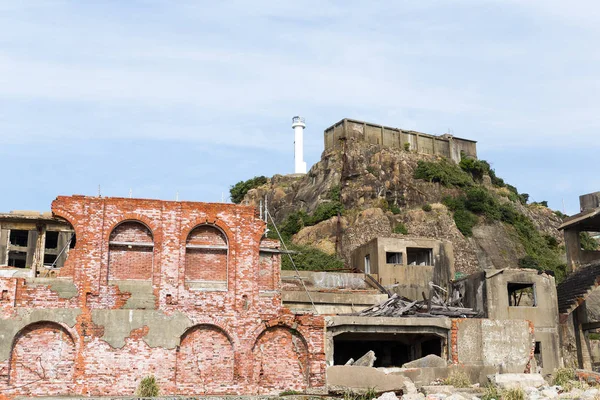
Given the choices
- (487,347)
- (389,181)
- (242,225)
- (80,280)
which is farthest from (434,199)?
(80,280)

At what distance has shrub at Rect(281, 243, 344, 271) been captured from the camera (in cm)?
4959

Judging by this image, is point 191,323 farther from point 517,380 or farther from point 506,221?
point 506,221

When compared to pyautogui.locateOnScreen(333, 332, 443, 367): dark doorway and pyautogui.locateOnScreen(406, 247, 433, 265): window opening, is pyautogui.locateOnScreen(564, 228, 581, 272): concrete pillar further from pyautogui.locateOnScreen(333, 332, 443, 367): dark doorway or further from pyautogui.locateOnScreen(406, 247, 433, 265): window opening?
pyautogui.locateOnScreen(333, 332, 443, 367): dark doorway

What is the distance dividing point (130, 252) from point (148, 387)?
192 inches

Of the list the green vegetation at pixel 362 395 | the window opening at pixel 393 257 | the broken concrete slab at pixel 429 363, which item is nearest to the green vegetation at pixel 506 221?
the window opening at pixel 393 257

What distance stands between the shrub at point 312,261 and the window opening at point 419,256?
9158mm

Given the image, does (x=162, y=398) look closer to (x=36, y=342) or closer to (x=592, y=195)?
(x=36, y=342)

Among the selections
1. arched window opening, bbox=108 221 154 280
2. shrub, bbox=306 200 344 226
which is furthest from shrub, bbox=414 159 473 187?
arched window opening, bbox=108 221 154 280

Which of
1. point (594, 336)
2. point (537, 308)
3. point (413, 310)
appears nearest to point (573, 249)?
point (594, 336)

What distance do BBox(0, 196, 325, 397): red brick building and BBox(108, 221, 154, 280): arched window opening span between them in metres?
0.04

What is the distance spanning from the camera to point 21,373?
76.2ft

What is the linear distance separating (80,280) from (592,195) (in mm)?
30151

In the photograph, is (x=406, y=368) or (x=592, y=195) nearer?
(x=406, y=368)

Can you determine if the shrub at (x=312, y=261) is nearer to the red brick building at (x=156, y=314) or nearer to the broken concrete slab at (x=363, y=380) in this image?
the red brick building at (x=156, y=314)
